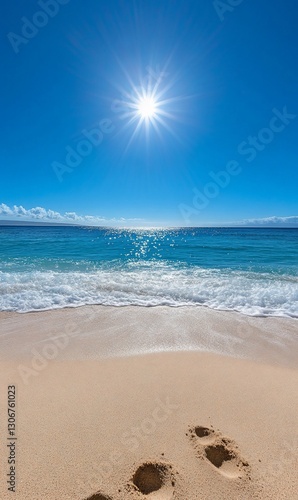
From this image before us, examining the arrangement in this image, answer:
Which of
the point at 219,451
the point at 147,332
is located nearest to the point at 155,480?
the point at 219,451

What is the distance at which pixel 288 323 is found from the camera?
21.5ft

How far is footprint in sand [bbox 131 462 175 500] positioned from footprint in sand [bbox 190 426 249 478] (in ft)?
1.44

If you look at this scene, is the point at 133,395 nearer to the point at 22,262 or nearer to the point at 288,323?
the point at 288,323

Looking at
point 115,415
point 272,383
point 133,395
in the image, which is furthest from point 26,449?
point 272,383

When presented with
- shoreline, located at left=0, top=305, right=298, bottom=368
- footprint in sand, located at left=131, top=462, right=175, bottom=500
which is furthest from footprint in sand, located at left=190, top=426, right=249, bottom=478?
shoreline, located at left=0, top=305, right=298, bottom=368

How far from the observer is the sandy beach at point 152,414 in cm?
227

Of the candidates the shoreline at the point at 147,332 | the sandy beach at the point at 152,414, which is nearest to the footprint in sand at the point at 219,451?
the sandy beach at the point at 152,414

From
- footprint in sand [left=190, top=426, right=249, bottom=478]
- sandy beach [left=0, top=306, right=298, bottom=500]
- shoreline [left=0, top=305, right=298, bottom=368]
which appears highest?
footprint in sand [left=190, top=426, right=249, bottom=478]

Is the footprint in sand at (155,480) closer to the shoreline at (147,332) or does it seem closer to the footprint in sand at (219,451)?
the footprint in sand at (219,451)

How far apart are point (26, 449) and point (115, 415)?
3.53ft

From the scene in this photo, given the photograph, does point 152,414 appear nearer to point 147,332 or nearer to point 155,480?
point 155,480

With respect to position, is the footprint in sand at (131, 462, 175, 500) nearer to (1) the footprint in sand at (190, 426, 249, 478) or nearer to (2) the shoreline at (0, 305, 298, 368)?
(1) the footprint in sand at (190, 426, 249, 478)

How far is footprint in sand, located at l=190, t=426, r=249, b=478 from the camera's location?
7.80ft

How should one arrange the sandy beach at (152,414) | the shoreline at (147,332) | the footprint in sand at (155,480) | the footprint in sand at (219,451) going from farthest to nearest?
the shoreline at (147,332), the footprint in sand at (219,451), the sandy beach at (152,414), the footprint in sand at (155,480)
